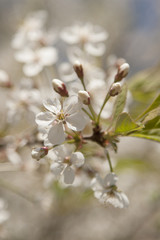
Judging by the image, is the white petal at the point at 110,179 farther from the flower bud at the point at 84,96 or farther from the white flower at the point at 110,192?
the flower bud at the point at 84,96

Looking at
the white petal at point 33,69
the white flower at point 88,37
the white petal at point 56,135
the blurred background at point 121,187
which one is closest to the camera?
the white petal at point 56,135

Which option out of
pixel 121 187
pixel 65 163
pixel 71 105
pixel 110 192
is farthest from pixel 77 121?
pixel 121 187

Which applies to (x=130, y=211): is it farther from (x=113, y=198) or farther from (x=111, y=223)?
(x=113, y=198)

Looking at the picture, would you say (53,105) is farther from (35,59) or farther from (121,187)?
(121,187)

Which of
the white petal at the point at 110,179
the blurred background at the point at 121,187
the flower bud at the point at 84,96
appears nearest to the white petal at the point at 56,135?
the flower bud at the point at 84,96

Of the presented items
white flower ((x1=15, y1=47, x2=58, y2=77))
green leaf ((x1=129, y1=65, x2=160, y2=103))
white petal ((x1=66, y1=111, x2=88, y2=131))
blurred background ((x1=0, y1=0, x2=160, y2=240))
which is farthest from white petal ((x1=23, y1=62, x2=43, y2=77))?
blurred background ((x1=0, y1=0, x2=160, y2=240))

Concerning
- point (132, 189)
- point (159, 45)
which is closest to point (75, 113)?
point (132, 189)

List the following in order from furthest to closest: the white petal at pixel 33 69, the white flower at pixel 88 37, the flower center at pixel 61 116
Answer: the white flower at pixel 88 37
the white petal at pixel 33 69
the flower center at pixel 61 116
